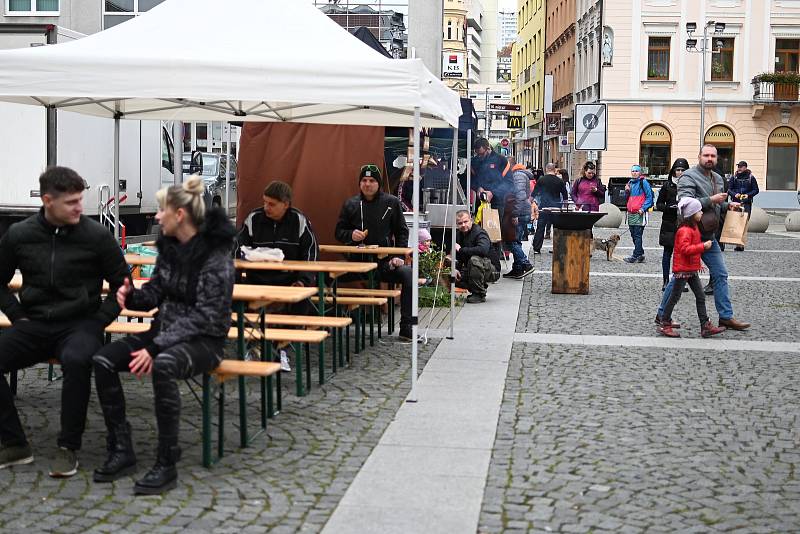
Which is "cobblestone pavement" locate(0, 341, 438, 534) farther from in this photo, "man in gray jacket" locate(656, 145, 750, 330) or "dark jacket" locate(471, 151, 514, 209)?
"dark jacket" locate(471, 151, 514, 209)

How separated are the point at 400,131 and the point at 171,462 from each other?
33.9 feet

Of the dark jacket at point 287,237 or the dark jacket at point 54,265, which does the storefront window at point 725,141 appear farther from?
the dark jacket at point 54,265

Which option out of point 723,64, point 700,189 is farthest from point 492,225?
point 723,64

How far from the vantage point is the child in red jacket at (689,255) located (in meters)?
10.7

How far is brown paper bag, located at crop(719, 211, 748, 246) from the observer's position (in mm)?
13117

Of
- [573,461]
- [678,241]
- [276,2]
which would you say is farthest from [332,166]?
[573,461]

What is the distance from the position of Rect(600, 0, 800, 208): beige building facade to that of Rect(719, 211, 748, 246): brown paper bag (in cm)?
3779

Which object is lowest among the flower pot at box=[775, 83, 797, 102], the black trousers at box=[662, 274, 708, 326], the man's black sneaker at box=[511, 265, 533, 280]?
the man's black sneaker at box=[511, 265, 533, 280]

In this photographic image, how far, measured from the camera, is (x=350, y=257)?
10.8m

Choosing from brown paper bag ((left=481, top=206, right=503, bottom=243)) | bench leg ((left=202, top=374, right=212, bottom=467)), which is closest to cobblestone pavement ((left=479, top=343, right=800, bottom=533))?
bench leg ((left=202, top=374, right=212, bottom=467))

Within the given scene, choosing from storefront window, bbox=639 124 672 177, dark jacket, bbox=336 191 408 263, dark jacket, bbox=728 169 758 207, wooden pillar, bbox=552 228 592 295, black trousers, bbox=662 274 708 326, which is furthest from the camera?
storefront window, bbox=639 124 672 177

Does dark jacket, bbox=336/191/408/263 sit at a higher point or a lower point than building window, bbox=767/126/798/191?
lower

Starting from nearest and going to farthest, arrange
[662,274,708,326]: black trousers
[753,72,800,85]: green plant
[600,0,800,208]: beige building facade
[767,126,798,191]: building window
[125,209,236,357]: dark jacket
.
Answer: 1. [125,209,236,357]: dark jacket
2. [662,274,708,326]: black trousers
3. [753,72,800,85]: green plant
4. [600,0,800,208]: beige building facade
5. [767,126,798,191]: building window

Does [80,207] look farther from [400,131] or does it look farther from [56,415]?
[400,131]
